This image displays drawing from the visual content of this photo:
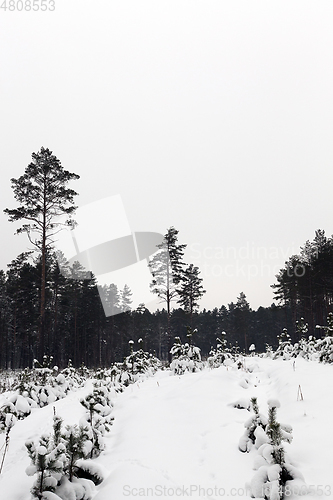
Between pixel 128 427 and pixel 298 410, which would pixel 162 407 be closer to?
pixel 128 427

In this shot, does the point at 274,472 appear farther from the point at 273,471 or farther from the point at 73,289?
the point at 73,289

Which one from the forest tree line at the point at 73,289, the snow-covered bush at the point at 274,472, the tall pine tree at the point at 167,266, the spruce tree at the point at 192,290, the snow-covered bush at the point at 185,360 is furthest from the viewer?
the spruce tree at the point at 192,290

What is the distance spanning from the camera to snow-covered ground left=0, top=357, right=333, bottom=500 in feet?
9.07

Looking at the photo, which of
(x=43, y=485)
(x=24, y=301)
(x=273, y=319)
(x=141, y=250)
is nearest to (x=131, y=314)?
(x=24, y=301)

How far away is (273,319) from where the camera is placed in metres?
62.3

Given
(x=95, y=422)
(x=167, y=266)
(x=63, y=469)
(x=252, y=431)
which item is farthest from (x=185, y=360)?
(x=167, y=266)

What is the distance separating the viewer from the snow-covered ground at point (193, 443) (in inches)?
109

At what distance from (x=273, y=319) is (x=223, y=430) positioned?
63041 mm

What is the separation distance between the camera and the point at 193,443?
3746 millimetres

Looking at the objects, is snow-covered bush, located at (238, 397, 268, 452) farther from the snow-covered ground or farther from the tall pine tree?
the tall pine tree

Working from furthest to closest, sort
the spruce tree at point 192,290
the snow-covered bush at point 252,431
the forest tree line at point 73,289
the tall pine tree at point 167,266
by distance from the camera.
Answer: the spruce tree at point 192,290
the tall pine tree at point 167,266
the forest tree line at point 73,289
the snow-covered bush at point 252,431

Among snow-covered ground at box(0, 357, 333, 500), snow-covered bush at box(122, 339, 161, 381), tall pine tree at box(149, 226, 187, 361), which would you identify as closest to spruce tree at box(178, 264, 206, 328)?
tall pine tree at box(149, 226, 187, 361)

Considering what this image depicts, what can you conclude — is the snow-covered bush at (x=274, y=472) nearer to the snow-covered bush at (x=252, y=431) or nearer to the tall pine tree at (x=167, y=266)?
the snow-covered bush at (x=252, y=431)

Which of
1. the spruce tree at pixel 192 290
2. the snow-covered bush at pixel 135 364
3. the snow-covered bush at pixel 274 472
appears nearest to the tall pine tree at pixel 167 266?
the spruce tree at pixel 192 290
